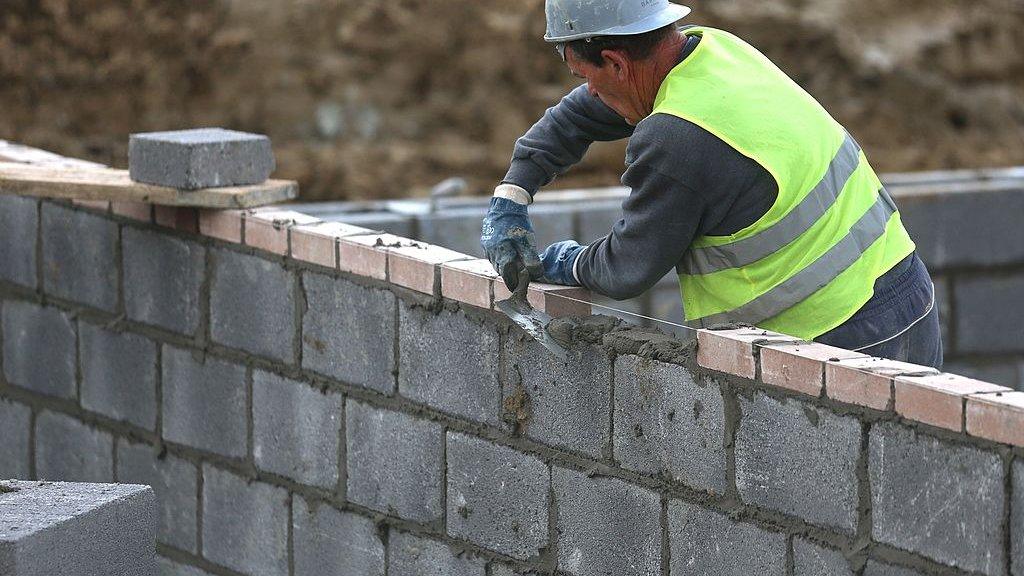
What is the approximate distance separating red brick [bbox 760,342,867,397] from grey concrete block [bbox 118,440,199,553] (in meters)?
2.36

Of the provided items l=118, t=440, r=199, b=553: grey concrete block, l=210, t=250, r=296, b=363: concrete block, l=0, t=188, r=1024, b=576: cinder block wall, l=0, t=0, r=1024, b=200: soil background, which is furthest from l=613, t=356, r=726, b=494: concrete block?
l=0, t=0, r=1024, b=200: soil background

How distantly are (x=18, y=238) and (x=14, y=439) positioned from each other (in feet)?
2.40

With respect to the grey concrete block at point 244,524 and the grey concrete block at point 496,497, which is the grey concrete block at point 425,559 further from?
the grey concrete block at point 244,524

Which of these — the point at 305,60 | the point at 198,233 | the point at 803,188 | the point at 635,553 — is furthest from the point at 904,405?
the point at 305,60

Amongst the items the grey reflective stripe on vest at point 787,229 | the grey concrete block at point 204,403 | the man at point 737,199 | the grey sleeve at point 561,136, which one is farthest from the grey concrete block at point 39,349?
the grey reflective stripe on vest at point 787,229

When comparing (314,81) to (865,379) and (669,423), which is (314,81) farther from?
(865,379)

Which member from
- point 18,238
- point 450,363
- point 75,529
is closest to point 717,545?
point 450,363

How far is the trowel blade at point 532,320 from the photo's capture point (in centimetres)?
379

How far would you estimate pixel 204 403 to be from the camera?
4.98m

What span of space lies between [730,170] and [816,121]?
0.28m

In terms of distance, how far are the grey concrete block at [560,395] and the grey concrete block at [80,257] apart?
1.86 meters

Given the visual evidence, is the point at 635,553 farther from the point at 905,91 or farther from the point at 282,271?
the point at 905,91

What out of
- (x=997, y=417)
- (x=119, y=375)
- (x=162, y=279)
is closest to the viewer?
(x=997, y=417)

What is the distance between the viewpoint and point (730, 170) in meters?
3.37
